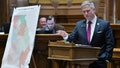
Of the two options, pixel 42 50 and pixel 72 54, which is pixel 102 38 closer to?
pixel 72 54

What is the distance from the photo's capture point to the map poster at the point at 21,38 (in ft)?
14.6

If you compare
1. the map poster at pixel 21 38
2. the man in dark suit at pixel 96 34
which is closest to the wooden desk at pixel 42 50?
the man in dark suit at pixel 96 34

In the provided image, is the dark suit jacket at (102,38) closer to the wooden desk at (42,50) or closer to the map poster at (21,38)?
the wooden desk at (42,50)

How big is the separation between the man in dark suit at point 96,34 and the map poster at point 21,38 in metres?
0.50

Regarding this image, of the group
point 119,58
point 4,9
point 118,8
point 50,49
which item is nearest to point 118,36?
point 119,58

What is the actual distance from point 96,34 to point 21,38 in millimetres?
978

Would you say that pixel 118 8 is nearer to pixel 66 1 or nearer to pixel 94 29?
pixel 66 1

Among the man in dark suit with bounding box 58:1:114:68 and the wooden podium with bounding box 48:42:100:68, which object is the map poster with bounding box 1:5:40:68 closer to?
the wooden podium with bounding box 48:42:100:68

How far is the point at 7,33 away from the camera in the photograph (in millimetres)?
5180

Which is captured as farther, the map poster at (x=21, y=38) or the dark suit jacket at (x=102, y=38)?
the dark suit jacket at (x=102, y=38)

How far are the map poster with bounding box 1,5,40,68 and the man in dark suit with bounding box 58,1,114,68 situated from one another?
503 mm

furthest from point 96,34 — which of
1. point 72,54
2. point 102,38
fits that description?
point 72,54

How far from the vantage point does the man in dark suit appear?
4586mm

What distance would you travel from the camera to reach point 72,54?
4117mm
